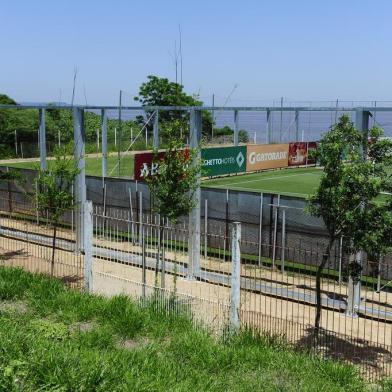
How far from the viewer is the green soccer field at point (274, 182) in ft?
99.3

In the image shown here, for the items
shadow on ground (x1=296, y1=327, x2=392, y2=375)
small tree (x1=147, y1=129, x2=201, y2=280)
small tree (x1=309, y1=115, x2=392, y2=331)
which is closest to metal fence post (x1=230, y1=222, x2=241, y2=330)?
shadow on ground (x1=296, y1=327, x2=392, y2=375)

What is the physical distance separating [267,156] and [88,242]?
23.7 meters

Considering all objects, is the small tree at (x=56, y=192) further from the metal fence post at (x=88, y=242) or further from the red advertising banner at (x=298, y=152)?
the red advertising banner at (x=298, y=152)

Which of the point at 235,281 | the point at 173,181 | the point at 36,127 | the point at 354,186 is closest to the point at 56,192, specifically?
the point at 173,181

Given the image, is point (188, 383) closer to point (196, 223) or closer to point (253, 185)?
point (196, 223)

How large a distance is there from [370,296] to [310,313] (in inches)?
63.8

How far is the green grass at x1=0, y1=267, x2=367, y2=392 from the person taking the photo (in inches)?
275

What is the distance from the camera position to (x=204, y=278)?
50.1 ft

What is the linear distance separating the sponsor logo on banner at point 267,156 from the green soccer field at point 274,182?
1.40ft

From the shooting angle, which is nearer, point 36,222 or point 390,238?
point 390,238

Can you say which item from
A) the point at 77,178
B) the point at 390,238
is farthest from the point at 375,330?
the point at 77,178

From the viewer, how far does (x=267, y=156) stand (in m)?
35.7

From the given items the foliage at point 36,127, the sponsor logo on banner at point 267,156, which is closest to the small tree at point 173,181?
the sponsor logo on banner at point 267,156

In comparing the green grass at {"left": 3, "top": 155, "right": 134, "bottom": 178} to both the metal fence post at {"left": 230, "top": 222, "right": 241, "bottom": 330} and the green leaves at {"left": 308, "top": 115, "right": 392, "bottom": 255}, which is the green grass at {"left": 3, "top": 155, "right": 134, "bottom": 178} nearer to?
the metal fence post at {"left": 230, "top": 222, "right": 241, "bottom": 330}
